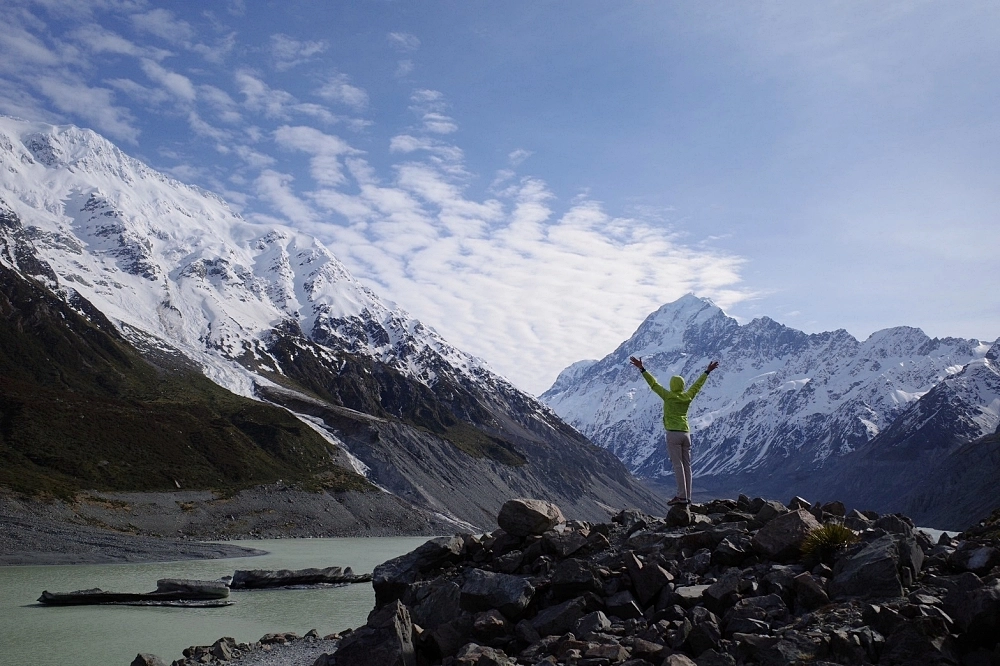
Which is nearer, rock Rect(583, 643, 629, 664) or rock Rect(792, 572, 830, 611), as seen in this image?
rock Rect(583, 643, 629, 664)

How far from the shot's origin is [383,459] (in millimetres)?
172125

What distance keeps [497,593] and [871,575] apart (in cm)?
693

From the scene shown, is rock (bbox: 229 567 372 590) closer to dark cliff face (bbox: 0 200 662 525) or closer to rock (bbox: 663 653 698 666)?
rock (bbox: 663 653 698 666)

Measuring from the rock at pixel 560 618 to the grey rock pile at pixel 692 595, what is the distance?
0.03m

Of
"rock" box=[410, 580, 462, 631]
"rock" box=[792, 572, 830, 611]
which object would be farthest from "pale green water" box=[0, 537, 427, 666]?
"rock" box=[792, 572, 830, 611]

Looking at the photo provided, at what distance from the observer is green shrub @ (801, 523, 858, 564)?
1352 cm

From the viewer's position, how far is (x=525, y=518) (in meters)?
18.2

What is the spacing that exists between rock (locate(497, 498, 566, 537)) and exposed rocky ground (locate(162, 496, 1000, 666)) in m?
0.04

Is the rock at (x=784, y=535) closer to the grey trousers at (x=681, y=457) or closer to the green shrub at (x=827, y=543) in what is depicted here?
the green shrub at (x=827, y=543)

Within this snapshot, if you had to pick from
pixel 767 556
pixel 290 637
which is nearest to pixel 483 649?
pixel 767 556

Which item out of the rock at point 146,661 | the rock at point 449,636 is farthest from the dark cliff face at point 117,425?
the rock at point 449,636

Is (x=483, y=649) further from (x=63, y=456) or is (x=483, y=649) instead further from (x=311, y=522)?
(x=63, y=456)

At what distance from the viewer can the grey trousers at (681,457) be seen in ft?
60.3

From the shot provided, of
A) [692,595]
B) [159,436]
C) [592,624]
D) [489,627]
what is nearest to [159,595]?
[489,627]
